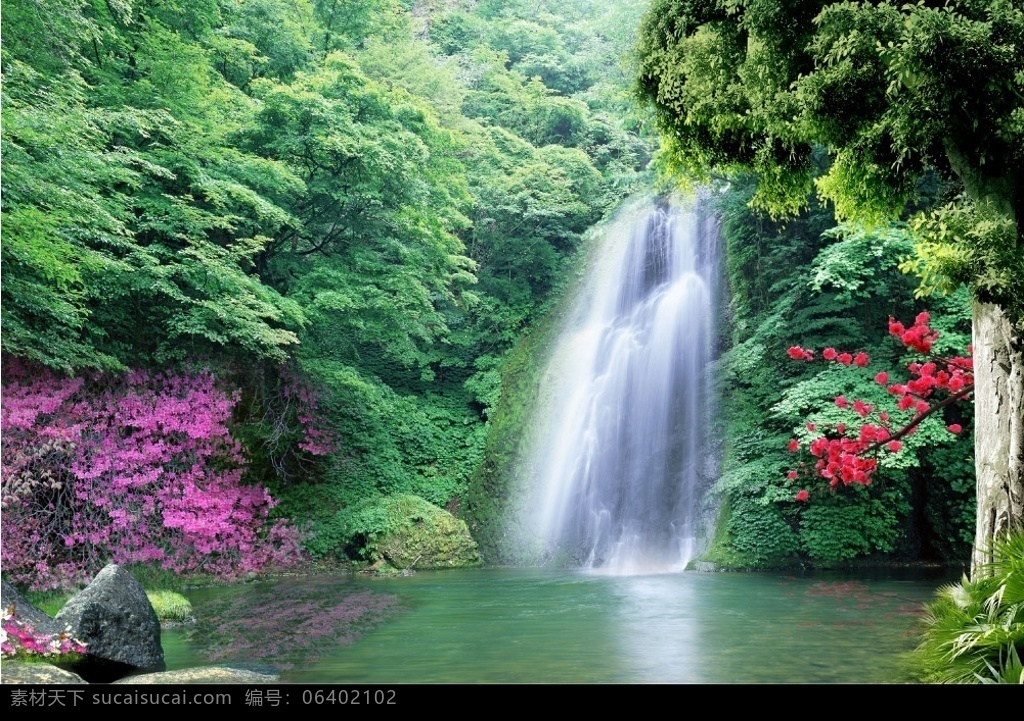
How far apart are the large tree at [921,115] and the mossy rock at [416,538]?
9497 millimetres

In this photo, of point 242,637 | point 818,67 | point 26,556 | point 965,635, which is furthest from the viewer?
point 26,556

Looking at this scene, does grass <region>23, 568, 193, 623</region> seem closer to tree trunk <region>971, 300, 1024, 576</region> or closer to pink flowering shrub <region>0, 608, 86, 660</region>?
pink flowering shrub <region>0, 608, 86, 660</region>

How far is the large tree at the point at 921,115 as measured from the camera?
4484mm

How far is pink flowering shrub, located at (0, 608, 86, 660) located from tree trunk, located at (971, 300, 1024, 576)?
580 cm

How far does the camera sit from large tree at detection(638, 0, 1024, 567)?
4.48 metres

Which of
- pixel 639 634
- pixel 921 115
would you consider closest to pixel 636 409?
pixel 639 634

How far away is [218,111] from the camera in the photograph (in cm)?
1196

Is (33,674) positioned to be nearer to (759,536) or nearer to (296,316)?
(296,316)

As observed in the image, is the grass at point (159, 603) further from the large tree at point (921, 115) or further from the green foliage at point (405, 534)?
the large tree at point (921, 115)

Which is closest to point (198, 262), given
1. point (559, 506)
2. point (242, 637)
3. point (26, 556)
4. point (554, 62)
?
point (26, 556)

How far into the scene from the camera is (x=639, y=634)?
7012 millimetres

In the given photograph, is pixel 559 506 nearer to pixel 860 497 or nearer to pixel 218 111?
pixel 860 497

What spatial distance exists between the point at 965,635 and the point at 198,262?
9.58 meters

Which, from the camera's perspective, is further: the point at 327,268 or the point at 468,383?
the point at 468,383
